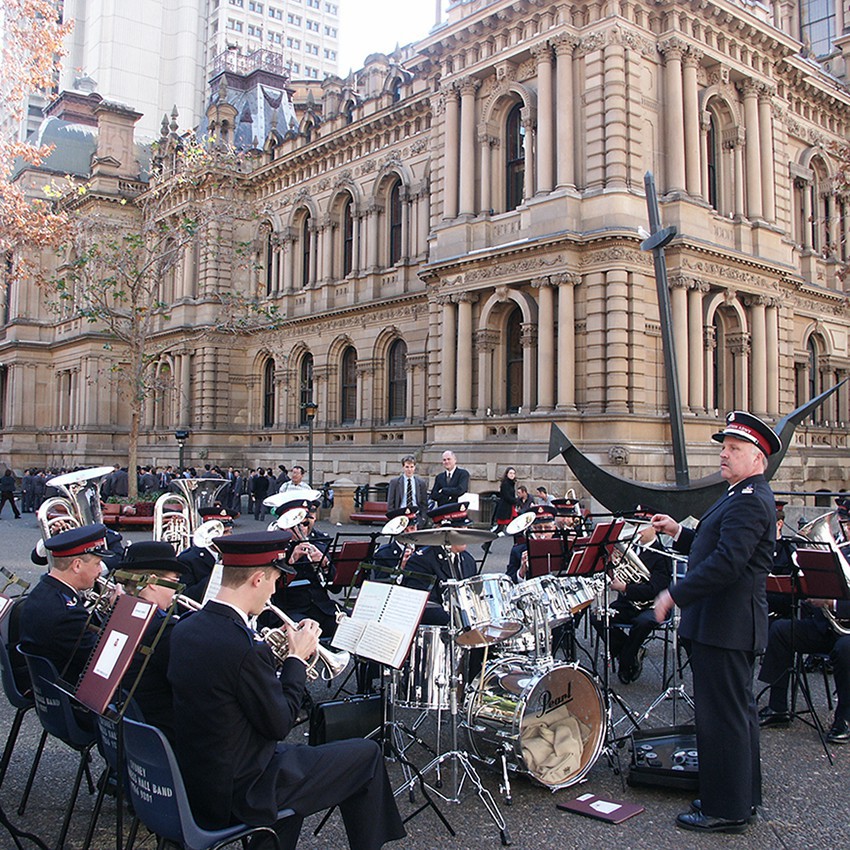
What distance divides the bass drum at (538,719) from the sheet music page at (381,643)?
3.28 ft

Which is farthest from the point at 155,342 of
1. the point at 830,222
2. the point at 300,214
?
the point at 830,222

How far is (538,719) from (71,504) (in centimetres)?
903

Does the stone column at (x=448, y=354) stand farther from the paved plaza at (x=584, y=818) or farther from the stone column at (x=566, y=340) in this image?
the paved plaza at (x=584, y=818)

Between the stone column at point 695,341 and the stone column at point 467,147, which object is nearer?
the stone column at point 695,341

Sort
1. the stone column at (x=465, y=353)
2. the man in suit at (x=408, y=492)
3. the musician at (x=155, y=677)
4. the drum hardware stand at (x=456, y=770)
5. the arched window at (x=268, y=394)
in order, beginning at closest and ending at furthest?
the musician at (x=155, y=677), the drum hardware stand at (x=456, y=770), the man in suit at (x=408, y=492), the stone column at (x=465, y=353), the arched window at (x=268, y=394)

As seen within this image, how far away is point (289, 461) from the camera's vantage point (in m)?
37.0

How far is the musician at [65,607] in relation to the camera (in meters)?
5.45

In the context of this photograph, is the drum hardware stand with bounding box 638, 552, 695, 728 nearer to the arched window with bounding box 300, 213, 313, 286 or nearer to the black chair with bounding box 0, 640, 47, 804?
the black chair with bounding box 0, 640, 47, 804

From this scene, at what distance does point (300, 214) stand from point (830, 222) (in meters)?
22.0

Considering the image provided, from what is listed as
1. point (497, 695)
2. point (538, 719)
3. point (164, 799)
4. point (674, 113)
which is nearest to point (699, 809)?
point (538, 719)

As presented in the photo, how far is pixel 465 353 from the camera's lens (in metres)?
26.3

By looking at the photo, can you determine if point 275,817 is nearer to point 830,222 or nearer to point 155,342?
point 830,222

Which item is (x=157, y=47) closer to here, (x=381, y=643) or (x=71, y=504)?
(x=71, y=504)

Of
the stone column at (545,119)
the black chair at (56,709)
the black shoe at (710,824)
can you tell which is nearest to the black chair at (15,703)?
the black chair at (56,709)
